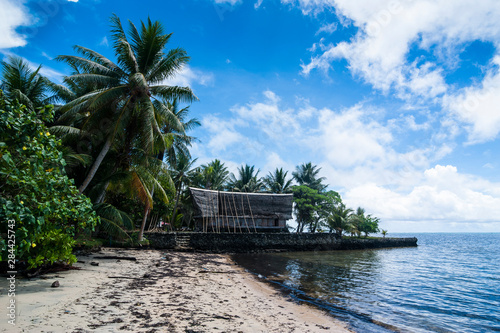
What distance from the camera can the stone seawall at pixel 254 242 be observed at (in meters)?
18.6

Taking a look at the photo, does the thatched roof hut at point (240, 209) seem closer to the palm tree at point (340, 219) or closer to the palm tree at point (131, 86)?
the palm tree at point (340, 219)

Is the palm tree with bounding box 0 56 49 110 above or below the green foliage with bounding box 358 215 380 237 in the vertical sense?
above

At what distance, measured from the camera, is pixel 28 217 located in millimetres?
3861

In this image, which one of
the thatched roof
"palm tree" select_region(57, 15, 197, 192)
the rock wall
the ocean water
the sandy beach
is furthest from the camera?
the thatched roof

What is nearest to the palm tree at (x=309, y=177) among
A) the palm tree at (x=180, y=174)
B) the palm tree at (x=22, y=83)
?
the palm tree at (x=180, y=174)

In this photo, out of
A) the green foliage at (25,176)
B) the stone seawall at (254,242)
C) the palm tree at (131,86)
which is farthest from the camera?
the stone seawall at (254,242)

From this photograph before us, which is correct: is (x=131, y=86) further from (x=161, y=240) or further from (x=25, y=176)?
(x=161, y=240)

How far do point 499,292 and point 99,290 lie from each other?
1509 centimetres

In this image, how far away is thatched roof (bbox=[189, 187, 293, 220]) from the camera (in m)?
22.8

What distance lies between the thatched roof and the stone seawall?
8.43ft

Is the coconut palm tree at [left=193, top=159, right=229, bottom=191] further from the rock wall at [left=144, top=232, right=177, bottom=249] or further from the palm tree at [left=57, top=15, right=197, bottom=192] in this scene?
the palm tree at [left=57, top=15, right=197, bottom=192]

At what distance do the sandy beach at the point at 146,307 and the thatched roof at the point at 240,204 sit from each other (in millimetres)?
14431

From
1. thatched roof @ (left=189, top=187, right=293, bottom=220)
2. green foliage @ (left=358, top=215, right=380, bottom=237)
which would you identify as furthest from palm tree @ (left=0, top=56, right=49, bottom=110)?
green foliage @ (left=358, top=215, right=380, bottom=237)

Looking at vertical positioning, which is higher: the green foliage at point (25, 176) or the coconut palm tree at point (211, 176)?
the coconut palm tree at point (211, 176)
